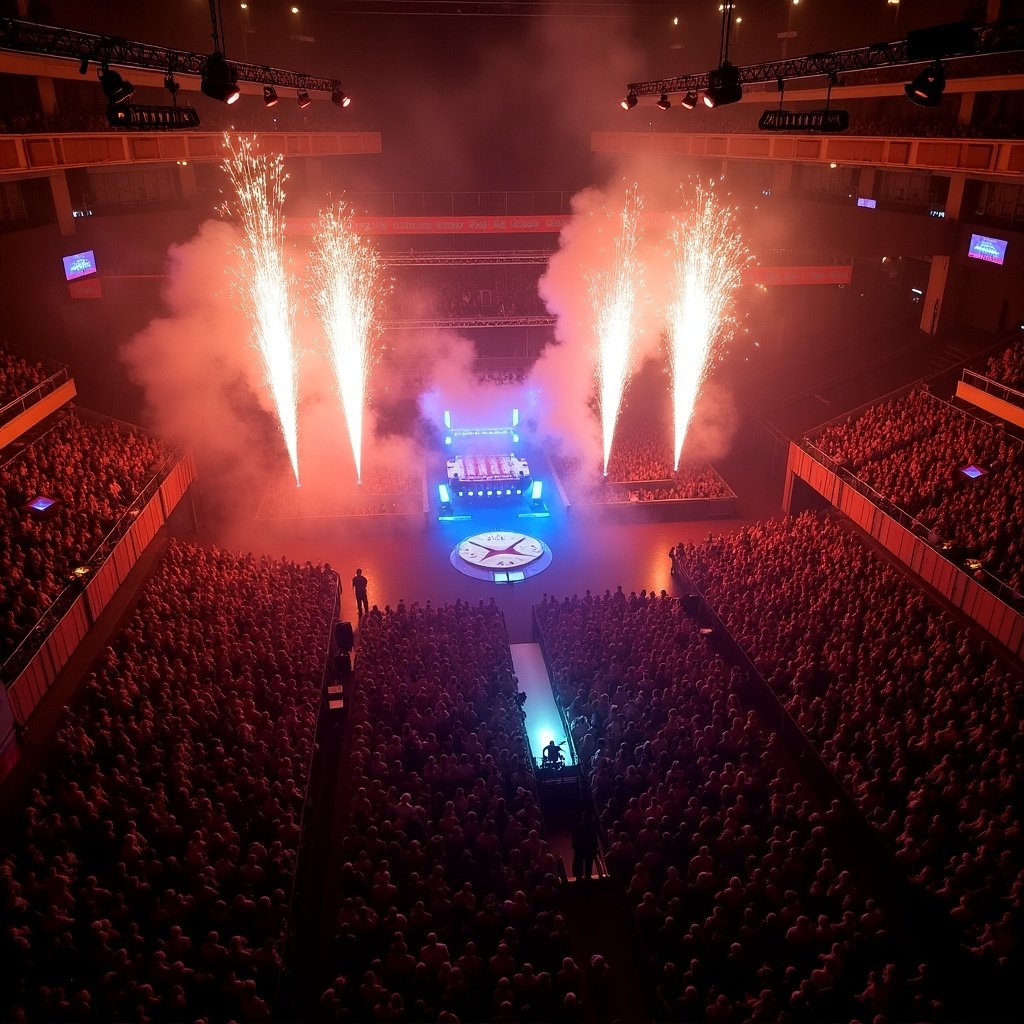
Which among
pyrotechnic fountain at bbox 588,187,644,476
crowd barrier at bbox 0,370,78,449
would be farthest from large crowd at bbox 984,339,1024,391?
crowd barrier at bbox 0,370,78,449

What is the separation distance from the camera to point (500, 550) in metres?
17.3

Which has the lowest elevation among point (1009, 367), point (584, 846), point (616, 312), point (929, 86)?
point (584, 846)

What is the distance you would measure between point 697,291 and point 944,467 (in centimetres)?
915

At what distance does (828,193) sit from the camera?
24.5 metres

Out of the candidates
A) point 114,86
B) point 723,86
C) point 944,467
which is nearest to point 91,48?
point 114,86

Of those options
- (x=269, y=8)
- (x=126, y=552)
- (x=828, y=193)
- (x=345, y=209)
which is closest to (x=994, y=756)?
(x=126, y=552)

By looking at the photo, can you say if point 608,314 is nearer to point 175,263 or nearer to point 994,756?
point 175,263

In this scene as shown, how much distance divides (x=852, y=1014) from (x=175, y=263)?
2215 centimetres

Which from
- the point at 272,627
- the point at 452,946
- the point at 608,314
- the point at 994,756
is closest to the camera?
the point at 452,946

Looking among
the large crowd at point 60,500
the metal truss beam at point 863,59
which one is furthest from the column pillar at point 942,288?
the large crowd at point 60,500

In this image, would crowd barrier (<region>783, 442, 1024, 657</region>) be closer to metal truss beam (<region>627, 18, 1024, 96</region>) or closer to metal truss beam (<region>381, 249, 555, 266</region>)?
metal truss beam (<region>627, 18, 1024, 96</region>)

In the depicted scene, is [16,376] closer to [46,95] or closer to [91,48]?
[46,95]

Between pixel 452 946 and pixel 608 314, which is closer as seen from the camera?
pixel 452 946

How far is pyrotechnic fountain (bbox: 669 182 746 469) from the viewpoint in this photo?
21.7 meters
